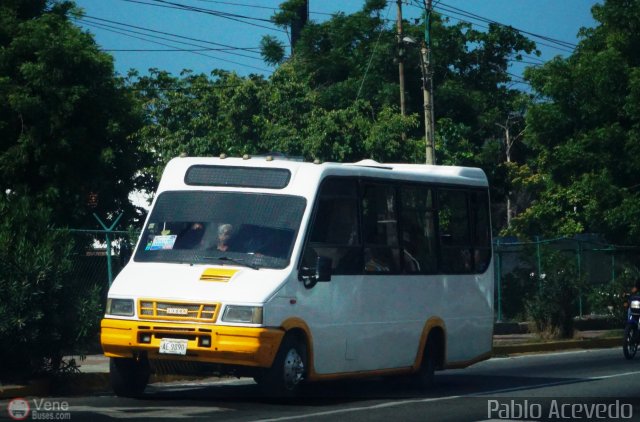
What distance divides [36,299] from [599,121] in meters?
24.1

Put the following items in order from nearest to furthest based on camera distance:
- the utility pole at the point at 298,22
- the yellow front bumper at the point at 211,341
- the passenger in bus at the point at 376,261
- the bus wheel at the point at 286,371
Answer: the yellow front bumper at the point at 211,341 → the bus wheel at the point at 286,371 → the passenger in bus at the point at 376,261 → the utility pole at the point at 298,22

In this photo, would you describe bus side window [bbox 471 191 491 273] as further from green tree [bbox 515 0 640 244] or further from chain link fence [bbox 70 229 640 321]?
green tree [bbox 515 0 640 244]

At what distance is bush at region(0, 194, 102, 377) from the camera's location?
514 inches

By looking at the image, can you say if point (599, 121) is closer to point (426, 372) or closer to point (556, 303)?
point (556, 303)

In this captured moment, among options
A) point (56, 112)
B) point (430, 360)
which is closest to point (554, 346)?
point (430, 360)

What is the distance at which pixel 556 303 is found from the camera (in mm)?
25531

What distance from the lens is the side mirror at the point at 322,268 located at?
40.5 feet

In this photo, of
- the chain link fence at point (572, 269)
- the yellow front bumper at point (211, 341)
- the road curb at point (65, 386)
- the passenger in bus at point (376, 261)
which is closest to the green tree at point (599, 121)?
the chain link fence at point (572, 269)

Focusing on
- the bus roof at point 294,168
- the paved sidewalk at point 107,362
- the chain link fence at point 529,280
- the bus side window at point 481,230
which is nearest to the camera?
the bus roof at point 294,168

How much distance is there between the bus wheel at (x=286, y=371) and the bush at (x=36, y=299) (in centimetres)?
280

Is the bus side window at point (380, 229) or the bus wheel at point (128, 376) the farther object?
the bus side window at point (380, 229)

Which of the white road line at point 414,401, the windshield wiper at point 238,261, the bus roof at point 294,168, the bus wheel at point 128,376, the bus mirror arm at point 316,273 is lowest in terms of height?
the white road line at point 414,401

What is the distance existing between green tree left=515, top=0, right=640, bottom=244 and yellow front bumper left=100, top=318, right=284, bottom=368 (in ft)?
73.5

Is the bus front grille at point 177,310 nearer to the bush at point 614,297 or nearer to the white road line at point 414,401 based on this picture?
the white road line at point 414,401
